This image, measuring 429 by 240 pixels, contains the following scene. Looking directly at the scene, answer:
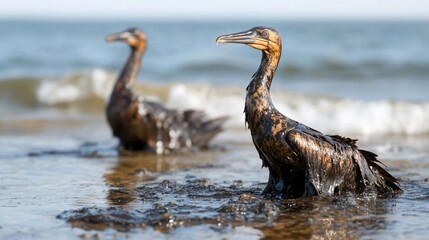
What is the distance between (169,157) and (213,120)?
136cm

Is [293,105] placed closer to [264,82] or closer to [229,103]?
[229,103]

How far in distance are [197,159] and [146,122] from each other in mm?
Result: 1044

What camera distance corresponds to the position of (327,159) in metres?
7.17

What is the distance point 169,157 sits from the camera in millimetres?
11141

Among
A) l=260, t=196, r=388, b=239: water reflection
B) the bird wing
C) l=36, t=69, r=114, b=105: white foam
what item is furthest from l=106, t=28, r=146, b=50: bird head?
l=36, t=69, r=114, b=105: white foam

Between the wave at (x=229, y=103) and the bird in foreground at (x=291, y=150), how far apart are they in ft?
22.3

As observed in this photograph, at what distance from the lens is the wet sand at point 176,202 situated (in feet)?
21.0

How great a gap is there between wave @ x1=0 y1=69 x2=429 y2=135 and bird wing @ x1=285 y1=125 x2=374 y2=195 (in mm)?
6772

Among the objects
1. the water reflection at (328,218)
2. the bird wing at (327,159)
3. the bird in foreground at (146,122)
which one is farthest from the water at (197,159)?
the bird in foreground at (146,122)

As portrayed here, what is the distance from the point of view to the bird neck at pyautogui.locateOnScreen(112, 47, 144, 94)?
460 inches

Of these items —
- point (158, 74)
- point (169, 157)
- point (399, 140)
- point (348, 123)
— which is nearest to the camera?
point (169, 157)

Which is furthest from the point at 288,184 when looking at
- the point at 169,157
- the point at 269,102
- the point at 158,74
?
the point at 158,74

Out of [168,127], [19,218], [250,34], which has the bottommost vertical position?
[19,218]

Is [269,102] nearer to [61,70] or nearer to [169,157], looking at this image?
[169,157]
